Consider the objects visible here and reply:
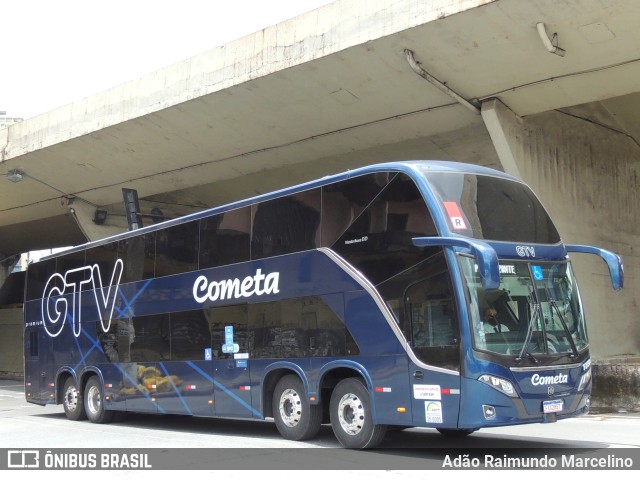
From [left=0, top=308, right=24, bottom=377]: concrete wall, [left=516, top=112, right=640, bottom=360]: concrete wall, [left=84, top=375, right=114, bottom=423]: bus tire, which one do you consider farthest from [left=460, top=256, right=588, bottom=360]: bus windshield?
[left=0, top=308, right=24, bottom=377]: concrete wall

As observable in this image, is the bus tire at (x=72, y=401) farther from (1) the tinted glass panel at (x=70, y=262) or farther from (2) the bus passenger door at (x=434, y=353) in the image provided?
(2) the bus passenger door at (x=434, y=353)

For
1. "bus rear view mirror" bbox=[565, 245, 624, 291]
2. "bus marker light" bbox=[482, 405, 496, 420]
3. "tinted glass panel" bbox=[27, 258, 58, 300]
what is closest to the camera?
"bus marker light" bbox=[482, 405, 496, 420]

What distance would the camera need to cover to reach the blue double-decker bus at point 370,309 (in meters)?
8.70

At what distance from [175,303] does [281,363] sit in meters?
3.02

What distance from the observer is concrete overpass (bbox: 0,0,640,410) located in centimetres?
1445

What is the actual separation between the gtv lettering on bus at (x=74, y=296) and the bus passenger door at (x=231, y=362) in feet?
11.8

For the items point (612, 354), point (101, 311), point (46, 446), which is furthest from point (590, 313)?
point (46, 446)

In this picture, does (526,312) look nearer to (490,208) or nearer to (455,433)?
(490,208)

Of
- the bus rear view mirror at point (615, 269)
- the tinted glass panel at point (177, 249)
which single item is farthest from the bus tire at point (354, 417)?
the tinted glass panel at point (177, 249)

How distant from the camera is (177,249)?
528 inches

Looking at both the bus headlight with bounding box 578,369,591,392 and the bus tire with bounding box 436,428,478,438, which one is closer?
the bus headlight with bounding box 578,369,591,392

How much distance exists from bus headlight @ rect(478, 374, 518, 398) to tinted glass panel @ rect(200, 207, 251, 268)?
4641 mm

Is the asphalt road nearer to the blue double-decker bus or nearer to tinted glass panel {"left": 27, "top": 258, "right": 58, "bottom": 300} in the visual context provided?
the blue double-decker bus

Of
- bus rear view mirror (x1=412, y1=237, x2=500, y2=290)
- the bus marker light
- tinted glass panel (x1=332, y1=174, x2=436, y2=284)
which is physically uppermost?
tinted glass panel (x1=332, y1=174, x2=436, y2=284)
